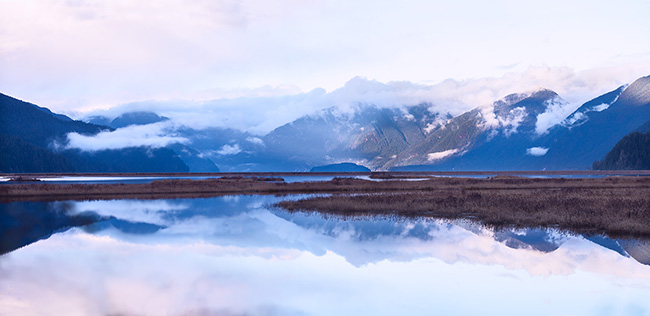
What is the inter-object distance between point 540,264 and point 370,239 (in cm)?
1036

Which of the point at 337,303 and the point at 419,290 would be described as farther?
the point at 419,290

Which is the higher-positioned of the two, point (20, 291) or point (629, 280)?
point (20, 291)

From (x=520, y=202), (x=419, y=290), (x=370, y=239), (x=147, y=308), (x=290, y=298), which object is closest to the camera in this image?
(x=147, y=308)

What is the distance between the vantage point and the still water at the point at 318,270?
17641 millimetres

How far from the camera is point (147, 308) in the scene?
16969 mm

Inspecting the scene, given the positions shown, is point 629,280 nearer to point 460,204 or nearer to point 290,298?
point 290,298

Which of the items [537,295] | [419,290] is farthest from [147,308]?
[537,295]

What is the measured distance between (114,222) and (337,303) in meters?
30.2

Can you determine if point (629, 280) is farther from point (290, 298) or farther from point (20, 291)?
point (20, 291)

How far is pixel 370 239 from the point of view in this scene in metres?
31.9

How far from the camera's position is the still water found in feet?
57.9

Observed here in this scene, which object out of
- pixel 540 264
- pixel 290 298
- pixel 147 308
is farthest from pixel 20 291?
pixel 540 264

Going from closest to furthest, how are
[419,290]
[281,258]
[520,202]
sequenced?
[419,290]
[281,258]
[520,202]

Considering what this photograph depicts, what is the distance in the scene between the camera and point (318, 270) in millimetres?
23578
